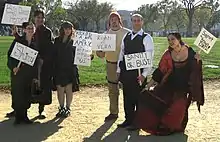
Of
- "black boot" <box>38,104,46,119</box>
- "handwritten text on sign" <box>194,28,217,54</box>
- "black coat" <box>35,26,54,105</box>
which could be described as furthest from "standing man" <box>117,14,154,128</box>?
"black boot" <box>38,104,46,119</box>

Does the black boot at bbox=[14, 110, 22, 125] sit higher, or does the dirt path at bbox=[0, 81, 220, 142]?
the black boot at bbox=[14, 110, 22, 125]

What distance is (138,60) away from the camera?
7250 mm

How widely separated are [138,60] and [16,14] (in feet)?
7.98

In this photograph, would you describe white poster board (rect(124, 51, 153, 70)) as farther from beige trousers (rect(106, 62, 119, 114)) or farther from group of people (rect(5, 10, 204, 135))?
beige trousers (rect(106, 62, 119, 114))

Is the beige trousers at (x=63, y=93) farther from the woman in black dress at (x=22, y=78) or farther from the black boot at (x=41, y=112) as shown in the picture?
the woman in black dress at (x=22, y=78)

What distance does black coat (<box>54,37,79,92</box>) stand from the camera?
8281mm

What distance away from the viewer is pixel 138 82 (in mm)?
7398

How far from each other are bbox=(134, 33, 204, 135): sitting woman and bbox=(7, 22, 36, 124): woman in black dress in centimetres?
209

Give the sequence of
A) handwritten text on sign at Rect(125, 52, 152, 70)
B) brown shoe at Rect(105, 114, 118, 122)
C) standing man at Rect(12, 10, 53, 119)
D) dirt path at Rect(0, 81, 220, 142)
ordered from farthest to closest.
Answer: brown shoe at Rect(105, 114, 118, 122), standing man at Rect(12, 10, 53, 119), handwritten text on sign at Rect(125, 52, 152, 70), dirt path at Rect(0, 81, 220, 142)

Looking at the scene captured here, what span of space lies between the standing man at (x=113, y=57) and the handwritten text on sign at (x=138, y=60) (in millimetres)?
711

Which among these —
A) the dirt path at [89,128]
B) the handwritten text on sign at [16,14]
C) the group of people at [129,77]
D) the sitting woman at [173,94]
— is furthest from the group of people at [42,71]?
the sitting woman at [173,94]

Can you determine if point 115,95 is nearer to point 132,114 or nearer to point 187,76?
point 132,114

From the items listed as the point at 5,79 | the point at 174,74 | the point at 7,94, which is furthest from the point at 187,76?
the point at 5,79

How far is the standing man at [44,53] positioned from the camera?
8.01m
